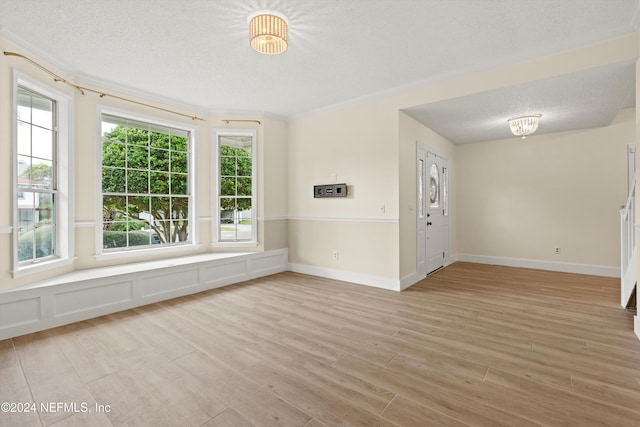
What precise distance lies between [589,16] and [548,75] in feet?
2.06

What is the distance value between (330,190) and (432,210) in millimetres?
1949

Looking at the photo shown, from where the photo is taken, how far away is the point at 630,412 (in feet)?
5.58

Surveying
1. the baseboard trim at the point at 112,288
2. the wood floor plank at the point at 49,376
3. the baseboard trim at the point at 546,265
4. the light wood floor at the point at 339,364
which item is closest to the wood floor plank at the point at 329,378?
the light wood floor at the point at 339,364

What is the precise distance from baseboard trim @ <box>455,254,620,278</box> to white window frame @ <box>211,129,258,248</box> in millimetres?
4399

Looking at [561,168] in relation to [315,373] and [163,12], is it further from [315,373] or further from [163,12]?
[163,12]

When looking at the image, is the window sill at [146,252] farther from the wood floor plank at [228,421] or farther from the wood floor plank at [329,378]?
the wood floor plank at [228,421]

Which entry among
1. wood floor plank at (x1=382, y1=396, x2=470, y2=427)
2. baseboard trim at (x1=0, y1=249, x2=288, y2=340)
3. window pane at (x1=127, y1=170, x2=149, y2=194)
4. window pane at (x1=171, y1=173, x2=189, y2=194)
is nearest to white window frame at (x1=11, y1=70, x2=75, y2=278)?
baseboard trim at (x1=0, y1=249, x2=288, y2=340)

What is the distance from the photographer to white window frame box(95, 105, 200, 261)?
3.80 metres

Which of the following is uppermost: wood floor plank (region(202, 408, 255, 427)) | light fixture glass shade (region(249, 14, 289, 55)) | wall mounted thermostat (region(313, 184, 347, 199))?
light fixture glass shade (region(249, 14, 289, 55))

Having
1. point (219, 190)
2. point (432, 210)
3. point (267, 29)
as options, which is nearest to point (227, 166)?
point (219, 190)

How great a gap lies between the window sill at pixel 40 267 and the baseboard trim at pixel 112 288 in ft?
0.48

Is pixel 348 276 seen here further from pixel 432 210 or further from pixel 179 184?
pixel 179 184

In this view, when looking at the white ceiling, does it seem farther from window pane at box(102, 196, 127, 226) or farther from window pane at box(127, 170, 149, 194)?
window pane at box(102, 196, 127, 226)

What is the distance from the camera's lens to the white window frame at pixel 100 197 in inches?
150
